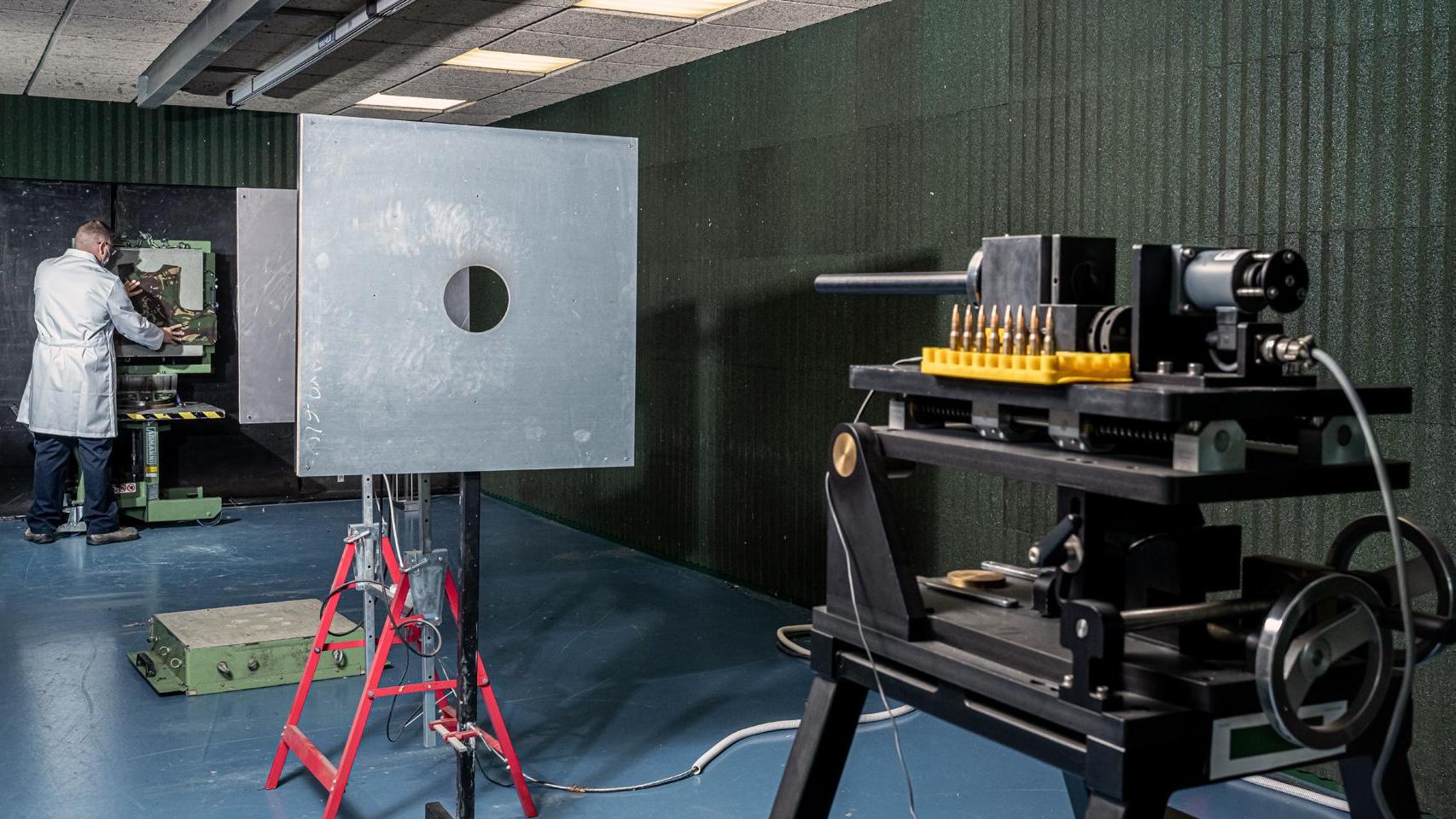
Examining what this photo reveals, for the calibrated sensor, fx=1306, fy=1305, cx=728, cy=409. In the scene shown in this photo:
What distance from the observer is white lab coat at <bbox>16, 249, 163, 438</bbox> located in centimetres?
750

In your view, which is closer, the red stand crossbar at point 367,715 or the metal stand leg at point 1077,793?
the metal stand leg at point 1077,793

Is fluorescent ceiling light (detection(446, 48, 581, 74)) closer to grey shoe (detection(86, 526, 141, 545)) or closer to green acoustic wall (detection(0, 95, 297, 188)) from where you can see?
green acoustic wall (detection(0, 95, 297, 188))

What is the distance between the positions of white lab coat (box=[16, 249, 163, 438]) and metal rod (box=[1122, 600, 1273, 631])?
724cm

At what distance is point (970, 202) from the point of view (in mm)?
4879

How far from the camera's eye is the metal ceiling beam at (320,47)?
529 cm

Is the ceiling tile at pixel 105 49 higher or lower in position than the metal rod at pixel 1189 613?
higher

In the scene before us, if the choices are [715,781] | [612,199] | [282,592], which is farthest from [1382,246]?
[282,592]

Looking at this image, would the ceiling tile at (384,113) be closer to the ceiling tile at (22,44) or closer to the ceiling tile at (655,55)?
the ceiling tile at (22,44)

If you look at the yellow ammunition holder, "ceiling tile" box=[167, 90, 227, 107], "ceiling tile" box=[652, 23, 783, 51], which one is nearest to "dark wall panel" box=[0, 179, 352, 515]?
"ceiling tile" box=[167, 90, 227, 107]

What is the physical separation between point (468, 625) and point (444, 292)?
0.87m

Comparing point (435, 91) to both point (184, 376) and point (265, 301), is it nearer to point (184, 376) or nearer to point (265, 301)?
point (184, 376)

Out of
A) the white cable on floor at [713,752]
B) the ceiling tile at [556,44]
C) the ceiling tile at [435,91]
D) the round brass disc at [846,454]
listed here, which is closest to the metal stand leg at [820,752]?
the round brass disc at [846,454]

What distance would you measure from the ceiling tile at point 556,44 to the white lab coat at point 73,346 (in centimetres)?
290

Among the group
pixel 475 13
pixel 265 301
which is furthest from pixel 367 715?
pixel 475 13
